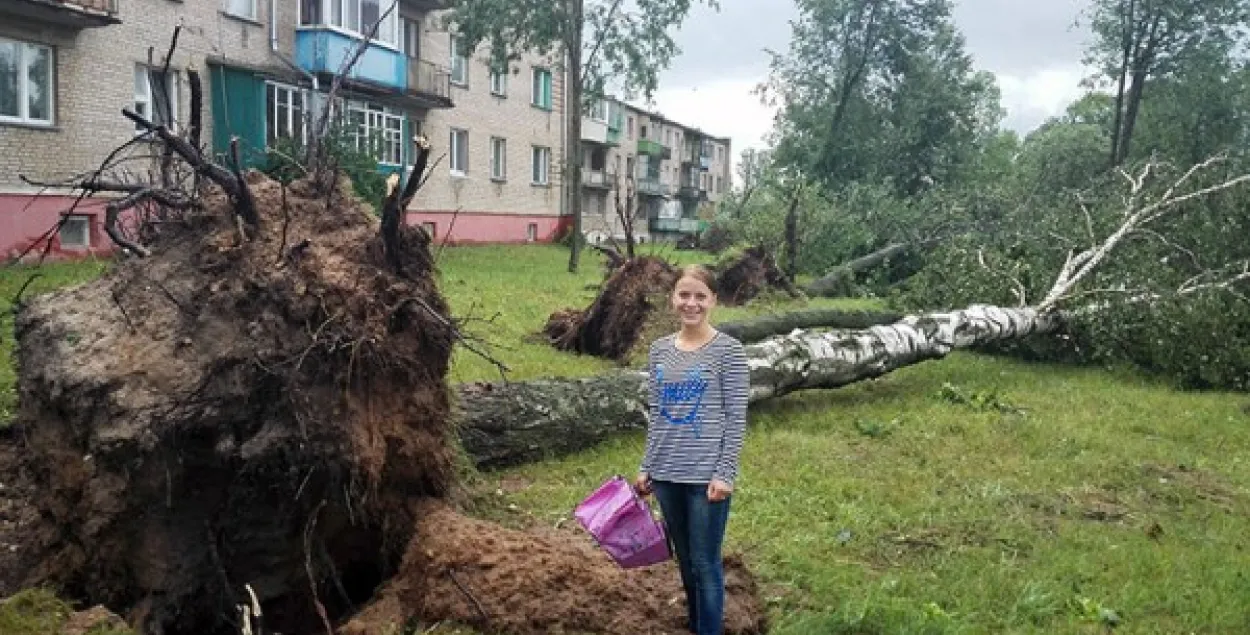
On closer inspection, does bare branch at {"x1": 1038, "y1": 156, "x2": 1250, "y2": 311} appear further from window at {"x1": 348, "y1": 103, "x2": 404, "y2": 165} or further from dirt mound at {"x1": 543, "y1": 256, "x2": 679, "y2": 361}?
window at {"x1": 348, "y1": 103, "x2": 404, "y2": 165}

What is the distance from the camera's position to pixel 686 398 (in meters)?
3.82

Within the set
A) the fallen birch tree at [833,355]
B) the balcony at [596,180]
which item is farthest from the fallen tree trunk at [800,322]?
the balcony at [596,180]

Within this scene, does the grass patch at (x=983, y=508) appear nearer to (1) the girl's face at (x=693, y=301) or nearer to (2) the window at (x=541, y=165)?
(1) the girl's face at (x=693, y=301)

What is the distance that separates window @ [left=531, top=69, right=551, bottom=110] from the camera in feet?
118

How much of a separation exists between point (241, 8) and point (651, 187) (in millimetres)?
45319

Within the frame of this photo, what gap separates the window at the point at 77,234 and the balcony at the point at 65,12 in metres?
3.13

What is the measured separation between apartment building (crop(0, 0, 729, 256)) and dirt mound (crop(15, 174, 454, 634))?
549 millimetres

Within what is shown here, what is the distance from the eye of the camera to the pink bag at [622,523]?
394 cm

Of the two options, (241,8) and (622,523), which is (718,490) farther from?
(241,8)

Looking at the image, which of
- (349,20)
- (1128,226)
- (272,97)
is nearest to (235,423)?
(1128,226)

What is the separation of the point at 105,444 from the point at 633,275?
757 centimetres

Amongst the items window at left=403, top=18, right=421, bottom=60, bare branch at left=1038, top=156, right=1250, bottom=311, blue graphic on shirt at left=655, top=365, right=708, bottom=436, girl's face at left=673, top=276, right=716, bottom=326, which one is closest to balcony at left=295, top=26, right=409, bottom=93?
window at left=403, top=18, right=421, bottom=60

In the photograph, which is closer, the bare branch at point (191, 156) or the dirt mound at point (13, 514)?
the bare branch at point (191, 156)

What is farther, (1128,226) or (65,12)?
(65,12)
